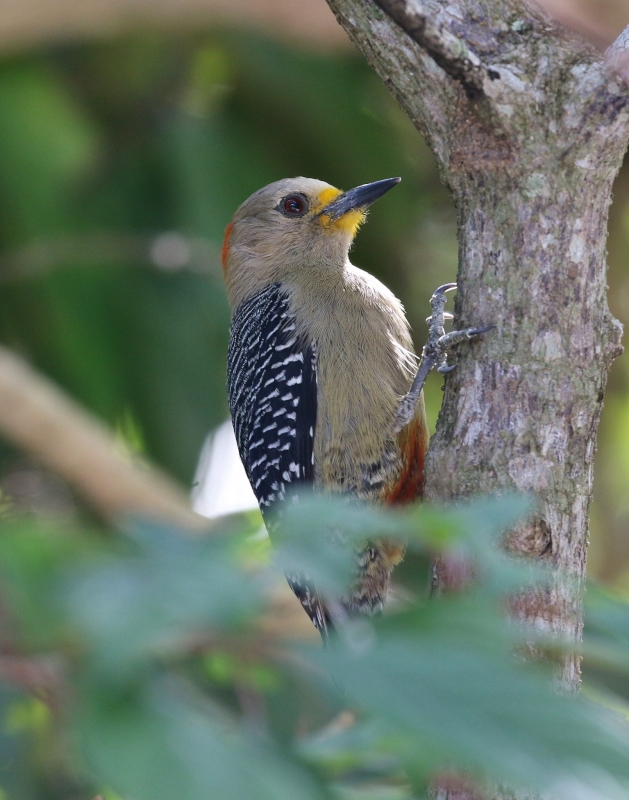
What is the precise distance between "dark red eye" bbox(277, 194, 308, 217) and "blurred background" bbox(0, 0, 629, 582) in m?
0.98

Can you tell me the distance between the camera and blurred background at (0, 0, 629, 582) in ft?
19.2

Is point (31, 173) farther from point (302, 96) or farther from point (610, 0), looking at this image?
point (610, 0)

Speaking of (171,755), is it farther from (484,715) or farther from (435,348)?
(435,348)

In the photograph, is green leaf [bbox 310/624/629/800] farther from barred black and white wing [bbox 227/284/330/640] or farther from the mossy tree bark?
barred black and white wing [bbox 227/284/330/640]

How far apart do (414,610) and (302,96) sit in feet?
20.0

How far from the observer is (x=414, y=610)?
1.06 m

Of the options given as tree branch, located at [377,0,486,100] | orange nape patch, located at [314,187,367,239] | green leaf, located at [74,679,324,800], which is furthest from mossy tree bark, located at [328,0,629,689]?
orange nape patch, located at [314,187,367,239]

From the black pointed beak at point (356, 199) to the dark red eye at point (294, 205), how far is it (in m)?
0.13

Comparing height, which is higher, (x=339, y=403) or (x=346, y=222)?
(x=346, y=222)

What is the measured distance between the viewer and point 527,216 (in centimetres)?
→ 275

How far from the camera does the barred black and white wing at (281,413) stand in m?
4.05

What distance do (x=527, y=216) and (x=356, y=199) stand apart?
6.46 feet

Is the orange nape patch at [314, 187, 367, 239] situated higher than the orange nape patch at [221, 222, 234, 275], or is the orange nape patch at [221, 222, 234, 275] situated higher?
the orange nape patch at [314, 187, 367, 239]

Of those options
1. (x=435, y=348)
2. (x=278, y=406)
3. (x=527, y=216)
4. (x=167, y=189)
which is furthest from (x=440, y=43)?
(x=167, y=189)
